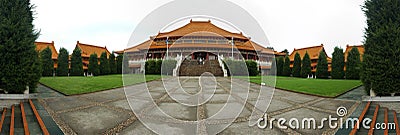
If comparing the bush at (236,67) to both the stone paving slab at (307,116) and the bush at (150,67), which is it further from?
the stone paving slab at (307,116)

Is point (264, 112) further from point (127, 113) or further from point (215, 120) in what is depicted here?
point (127, 113)

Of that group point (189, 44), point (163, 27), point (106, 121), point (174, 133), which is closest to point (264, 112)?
point (174, 133)

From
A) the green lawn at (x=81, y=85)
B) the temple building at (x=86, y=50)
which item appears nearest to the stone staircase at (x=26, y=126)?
the green lawn at (x=81, y=85)

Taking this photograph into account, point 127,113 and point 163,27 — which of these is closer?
point 163,27

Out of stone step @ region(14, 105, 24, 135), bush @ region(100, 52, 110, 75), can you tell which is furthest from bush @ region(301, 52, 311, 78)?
stone step @ region(14, 105, 24, 135)

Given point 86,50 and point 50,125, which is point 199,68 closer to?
point 86,50

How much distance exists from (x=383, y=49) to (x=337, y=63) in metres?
16.4

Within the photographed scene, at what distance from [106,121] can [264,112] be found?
11.1ft

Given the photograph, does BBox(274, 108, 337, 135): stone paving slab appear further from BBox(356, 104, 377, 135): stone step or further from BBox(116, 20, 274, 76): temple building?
BBox(116, 20, 274, 76): temple building

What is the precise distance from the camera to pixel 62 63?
73.7 ft

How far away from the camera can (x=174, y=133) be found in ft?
12.0

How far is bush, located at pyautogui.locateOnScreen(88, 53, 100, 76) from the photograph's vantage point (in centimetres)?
2461

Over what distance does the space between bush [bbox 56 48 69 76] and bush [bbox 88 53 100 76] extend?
2.41 metres

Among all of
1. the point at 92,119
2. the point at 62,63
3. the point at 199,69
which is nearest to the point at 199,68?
the point at 199,69
